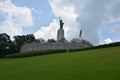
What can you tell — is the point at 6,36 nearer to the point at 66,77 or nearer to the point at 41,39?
the point at 41,39

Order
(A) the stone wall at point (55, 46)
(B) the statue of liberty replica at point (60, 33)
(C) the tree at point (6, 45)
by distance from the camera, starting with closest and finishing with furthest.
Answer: (A) the stone wall at point (55, 46) < (B) the statue of liberty replica at point (60, 33) < (C) the tree at point (6, 45)

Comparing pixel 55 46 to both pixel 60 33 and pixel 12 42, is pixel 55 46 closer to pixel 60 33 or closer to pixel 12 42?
pixel 60 33

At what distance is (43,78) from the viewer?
16.4 meters

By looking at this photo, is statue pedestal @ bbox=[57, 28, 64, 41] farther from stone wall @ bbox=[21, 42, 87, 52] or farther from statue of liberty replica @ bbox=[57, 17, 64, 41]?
stone wall @ bbox=[21, 42, 87, 52]

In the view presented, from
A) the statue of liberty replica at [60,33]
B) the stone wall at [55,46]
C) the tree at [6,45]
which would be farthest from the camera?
the tree at [6,45]

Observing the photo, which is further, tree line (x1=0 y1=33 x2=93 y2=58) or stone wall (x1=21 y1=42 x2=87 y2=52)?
tree line (x1=0 y1=33 x2=93 y2=58)

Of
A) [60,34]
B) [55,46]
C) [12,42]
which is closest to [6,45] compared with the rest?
[12,42]

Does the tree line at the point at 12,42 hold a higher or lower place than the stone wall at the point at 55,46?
higher

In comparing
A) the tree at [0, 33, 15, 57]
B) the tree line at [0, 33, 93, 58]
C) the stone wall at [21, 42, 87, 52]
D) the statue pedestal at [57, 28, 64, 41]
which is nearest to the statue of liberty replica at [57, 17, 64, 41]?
the statue pedestal at [57, 28, 64, 41]

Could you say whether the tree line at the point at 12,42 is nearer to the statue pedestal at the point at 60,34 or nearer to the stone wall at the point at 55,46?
the statue pedestal at the point at 60,34

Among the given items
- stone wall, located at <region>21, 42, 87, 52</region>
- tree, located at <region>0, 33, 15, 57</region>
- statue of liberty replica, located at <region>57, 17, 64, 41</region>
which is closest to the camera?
stone wall, located at <region>21, 42, 87, 52</region>

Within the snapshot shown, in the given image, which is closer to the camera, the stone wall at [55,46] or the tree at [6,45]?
the stone wall at [55,46]

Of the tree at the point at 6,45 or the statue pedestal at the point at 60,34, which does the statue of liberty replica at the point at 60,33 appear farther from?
the tree at the point at 6,45

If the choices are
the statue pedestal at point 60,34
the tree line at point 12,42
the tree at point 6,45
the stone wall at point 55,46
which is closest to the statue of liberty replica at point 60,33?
the statue pedestal at point 60,34
